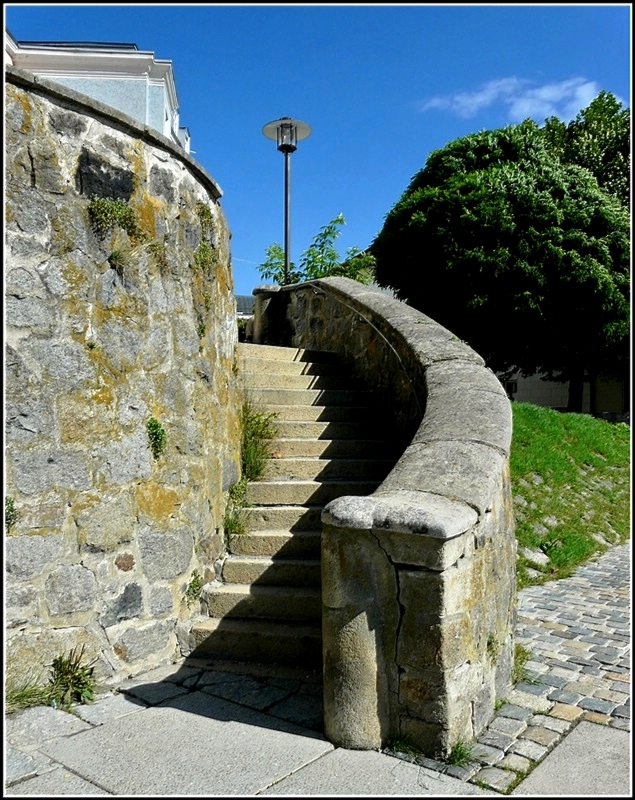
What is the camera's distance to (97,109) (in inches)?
135

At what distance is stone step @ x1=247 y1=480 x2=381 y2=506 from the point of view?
4.64 metres

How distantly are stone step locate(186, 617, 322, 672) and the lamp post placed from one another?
23.1 feet

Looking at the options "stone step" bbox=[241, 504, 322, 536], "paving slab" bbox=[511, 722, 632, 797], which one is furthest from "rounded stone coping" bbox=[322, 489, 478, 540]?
"stone step" bbox=[241, 504, 322, 536]

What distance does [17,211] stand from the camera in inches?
124

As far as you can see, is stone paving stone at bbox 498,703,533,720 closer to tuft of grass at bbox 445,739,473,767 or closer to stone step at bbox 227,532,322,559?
tuft of grass at bbox 445,739,473,767

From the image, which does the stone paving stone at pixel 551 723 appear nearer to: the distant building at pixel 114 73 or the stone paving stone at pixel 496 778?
the stone paving stone at pixel 496 778

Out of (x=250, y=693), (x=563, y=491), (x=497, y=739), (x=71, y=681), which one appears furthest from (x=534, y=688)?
(x=563, y=491)

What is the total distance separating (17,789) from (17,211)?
235 centimetres

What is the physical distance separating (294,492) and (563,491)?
4257 mm

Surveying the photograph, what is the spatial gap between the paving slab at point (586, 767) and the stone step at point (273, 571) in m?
1.60

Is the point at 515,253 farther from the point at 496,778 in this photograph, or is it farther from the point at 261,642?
the point at 496,778

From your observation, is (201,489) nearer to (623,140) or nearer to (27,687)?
(27,687)

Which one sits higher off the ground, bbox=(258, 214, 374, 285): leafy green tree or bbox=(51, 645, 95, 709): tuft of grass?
bbox=(258, 214, 374, 285): leafy green tree

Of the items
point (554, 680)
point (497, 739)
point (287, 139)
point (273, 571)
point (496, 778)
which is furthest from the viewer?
point (287, 139)
